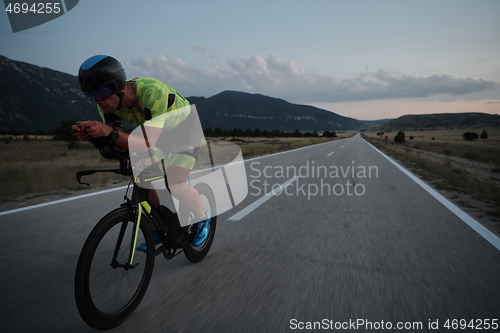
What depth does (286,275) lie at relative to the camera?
2.69 meters

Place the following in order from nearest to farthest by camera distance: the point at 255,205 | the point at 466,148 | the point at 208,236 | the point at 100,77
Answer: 1. the point at 100,77
2. the point at 208,236
3. the point at 255,205
4. the point at 466,148

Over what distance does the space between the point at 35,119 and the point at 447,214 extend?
18695cm

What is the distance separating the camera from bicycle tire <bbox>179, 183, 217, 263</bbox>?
2.81 m

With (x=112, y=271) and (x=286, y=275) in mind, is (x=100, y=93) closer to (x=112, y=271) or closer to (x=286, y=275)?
(x=112, y=271)

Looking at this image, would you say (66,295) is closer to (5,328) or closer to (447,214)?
(5,328)

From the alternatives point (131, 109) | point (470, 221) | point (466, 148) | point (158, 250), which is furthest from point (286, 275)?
point (466, 148)

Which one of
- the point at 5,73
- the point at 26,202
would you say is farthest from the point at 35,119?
the point at 26,202

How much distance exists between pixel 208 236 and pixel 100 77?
194 centimetres

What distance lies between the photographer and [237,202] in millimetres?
5781

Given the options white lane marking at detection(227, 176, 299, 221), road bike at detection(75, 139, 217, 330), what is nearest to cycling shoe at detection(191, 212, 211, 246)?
road bike at detection(75, 139, 217, 330)

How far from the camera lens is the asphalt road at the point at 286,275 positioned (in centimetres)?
201

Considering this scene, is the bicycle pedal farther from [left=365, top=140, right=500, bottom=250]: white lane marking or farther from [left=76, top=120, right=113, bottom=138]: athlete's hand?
[left=365, top=140, right=500, bottom=250]: white lane marking

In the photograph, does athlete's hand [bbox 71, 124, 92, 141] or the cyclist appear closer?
athlete's hand [bbox 71, 124, 92, 141]

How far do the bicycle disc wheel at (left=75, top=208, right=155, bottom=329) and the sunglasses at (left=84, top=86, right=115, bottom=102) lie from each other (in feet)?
2.57
